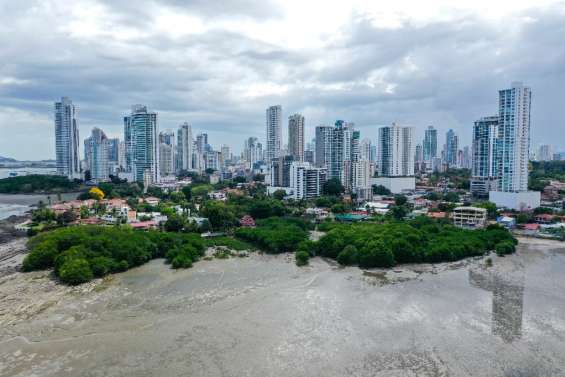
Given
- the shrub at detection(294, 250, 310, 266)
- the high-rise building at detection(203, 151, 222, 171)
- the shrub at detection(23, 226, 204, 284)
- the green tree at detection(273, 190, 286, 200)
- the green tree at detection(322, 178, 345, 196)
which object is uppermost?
the high-rise building at detection(203, 151, 222, 171)

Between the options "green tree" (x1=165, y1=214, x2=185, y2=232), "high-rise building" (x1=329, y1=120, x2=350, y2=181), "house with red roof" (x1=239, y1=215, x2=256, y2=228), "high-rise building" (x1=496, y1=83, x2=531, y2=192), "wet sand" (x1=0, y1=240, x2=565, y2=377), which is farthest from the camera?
"high-rise building" (x1=329, y1=120, x2=350, y2=181)

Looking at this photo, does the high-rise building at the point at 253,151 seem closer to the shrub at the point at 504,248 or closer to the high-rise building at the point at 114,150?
the high-rise building at the point at 114,150

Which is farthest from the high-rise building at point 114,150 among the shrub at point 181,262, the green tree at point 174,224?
the shrub at point 181,262

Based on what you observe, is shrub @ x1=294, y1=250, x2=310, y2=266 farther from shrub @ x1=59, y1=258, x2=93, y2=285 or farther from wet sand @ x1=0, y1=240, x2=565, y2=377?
shrub @ x1=59, y1=258, x2=93, y2=285

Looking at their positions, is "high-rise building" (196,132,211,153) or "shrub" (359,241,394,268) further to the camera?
"high-rise building" (196,132,211,153)

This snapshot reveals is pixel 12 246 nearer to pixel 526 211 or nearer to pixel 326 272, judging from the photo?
pixel 326 272

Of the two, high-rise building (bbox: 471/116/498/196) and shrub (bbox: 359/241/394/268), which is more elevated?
high-rise building (bbox: 471/116/498/196)

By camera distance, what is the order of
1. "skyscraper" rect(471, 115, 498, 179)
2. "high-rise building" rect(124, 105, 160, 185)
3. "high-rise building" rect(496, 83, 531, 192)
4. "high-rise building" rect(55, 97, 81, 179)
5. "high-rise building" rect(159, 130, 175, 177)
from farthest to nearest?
1. "high-rise building" rect(159, 130, 175, 177)
2. "high-rise building" rect(55, 97, 81, 179)
3. "high-rise building" rect(124, 105, 160, 185)
4. "skyscraper" rect(471, 115, 498, 179)
5. "high-rise building" rect(496, 83, 531, 192)

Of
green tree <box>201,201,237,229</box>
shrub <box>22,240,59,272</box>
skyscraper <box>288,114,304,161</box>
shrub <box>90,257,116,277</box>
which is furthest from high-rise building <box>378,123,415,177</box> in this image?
shrub <box>22,240,59,272</box>
